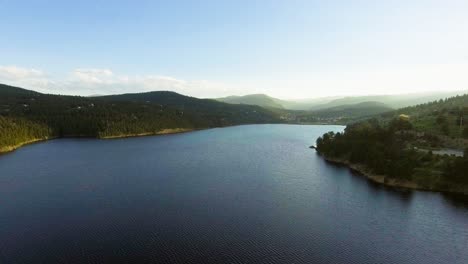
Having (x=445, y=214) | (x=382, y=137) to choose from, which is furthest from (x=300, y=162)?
(x=445, y=214)

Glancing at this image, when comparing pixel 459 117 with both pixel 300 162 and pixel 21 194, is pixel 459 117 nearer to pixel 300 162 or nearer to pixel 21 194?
pixel 300 162

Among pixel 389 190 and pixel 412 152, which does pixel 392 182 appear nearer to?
pixel 389 190

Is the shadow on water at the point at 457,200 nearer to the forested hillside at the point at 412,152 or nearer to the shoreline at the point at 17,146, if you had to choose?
the forested hillside at the point at 412,152

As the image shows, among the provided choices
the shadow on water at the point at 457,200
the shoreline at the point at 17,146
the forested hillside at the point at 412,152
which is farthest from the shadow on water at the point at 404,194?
the shoreline at the point at 17,146

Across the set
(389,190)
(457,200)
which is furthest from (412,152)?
(457,200)

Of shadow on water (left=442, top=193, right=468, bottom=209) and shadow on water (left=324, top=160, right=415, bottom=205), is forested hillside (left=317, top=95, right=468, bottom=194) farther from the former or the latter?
shadow on water (left=324, top=160, right=415, bottom=205)

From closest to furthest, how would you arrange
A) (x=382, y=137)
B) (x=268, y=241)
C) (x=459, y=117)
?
(x=268, y=241) < (x=382, y=137) < (x=459, y=117)
